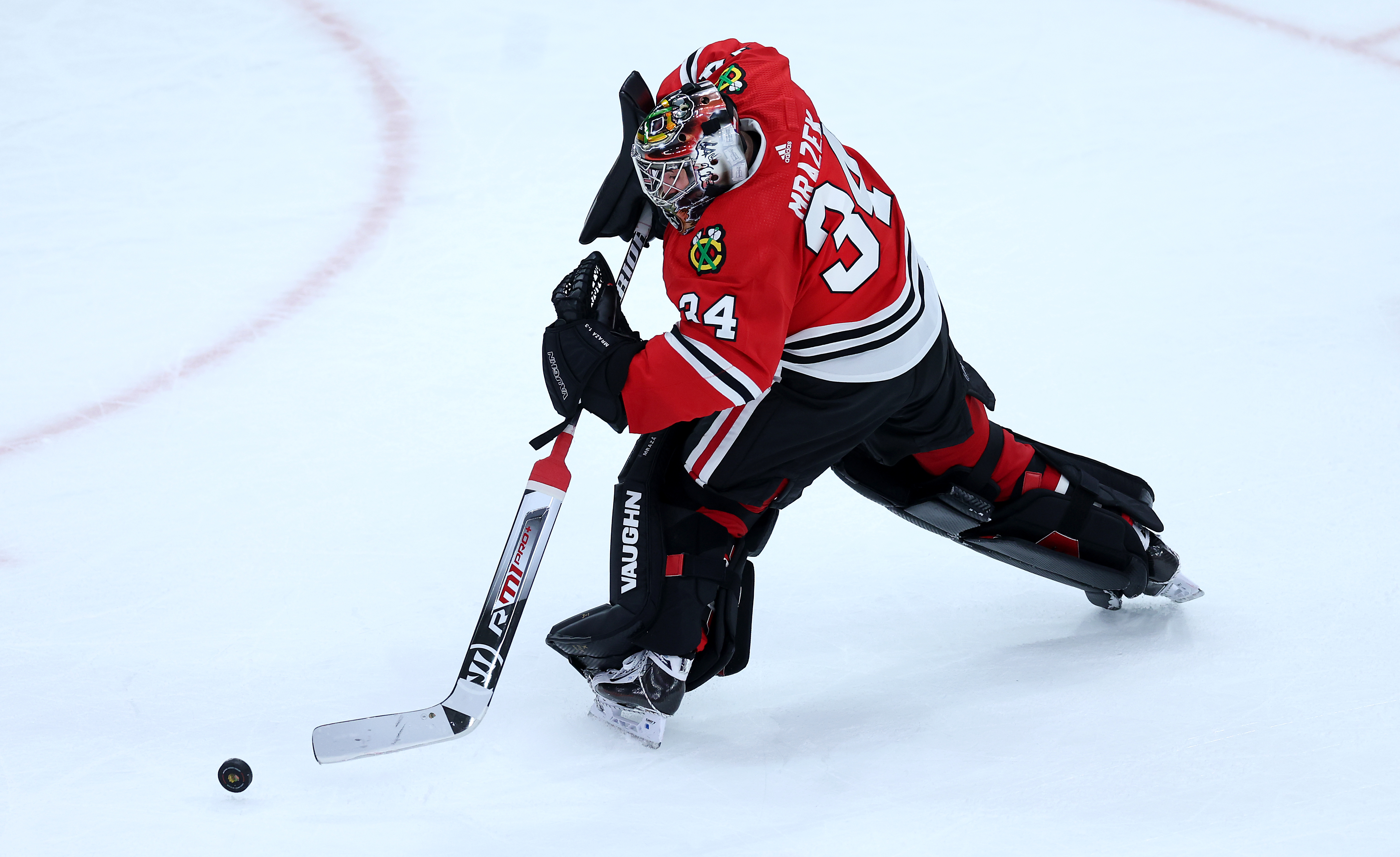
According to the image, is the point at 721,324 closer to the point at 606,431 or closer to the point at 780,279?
the point at 780,279

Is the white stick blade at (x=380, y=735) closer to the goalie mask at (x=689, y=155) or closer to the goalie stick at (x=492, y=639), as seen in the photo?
the goalie stick at (x=492, y=639)

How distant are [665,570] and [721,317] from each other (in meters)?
0.56

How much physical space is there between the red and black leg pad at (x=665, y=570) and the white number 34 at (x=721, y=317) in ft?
1.40

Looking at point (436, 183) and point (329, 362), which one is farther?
point (436, 183)

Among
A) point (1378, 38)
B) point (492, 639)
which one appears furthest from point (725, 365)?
point (1378, 38)

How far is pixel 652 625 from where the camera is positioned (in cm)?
240

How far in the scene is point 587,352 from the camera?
2.20 metres

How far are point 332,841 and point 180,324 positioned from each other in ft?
7.07

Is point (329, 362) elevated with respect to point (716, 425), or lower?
lower

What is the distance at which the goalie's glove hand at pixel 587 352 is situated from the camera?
7.16 feet

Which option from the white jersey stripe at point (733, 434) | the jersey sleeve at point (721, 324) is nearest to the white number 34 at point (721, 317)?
the jersey sleeve at point (721, 324)

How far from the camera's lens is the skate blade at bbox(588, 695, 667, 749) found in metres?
2.43

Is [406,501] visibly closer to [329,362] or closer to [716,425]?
[329,362]

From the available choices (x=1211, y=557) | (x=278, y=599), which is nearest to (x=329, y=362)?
(x=278, y=599)
